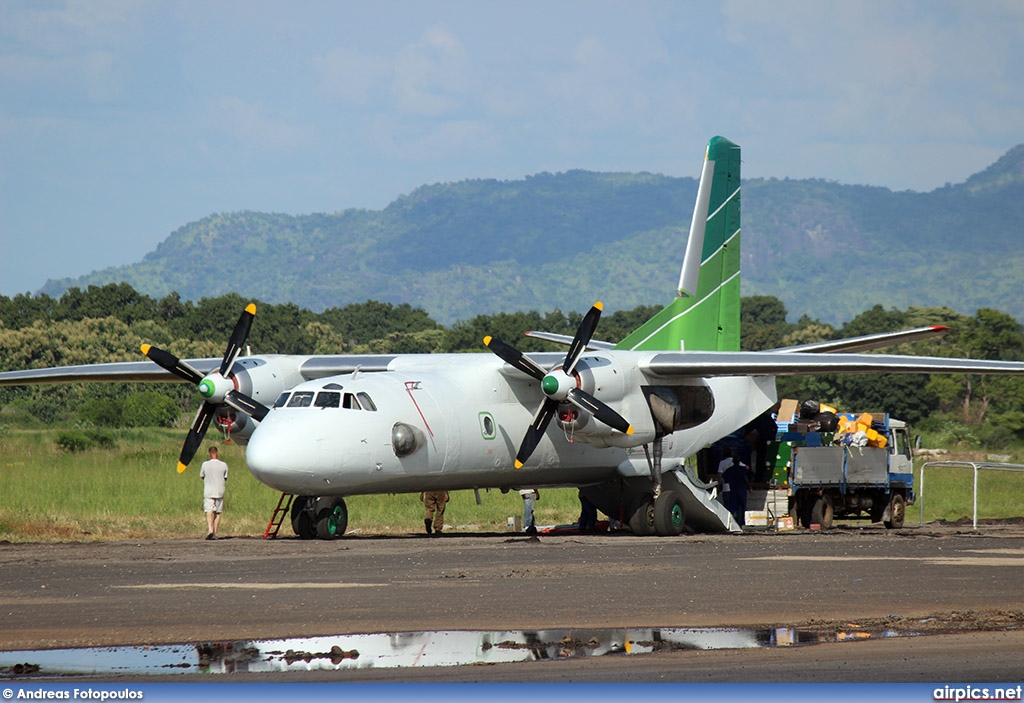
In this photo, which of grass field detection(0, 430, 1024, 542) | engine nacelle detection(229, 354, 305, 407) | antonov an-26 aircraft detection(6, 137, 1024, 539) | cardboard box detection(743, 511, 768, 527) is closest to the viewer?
antonov an-26 aircraft detection(6, 137, 1024, 539)

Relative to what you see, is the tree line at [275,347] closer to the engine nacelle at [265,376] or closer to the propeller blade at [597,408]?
the engine nacelle at [265,376]

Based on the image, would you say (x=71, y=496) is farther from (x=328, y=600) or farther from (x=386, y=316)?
(x=386, y=316)

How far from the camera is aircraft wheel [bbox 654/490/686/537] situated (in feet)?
78.6

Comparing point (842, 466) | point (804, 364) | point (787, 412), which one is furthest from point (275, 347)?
point (804, 364)

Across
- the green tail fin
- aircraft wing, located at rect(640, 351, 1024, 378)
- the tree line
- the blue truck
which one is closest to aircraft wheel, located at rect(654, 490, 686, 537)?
aircraft wing, located at rect(640, 351, 1024, 378)

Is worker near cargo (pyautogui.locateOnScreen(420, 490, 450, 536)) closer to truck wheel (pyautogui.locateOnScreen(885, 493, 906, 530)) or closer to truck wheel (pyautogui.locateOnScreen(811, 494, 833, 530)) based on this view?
truck wheel (pyautogui.locateOnScreen(811, 494, 833, 530))

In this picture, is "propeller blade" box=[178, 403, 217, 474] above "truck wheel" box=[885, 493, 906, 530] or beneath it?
above

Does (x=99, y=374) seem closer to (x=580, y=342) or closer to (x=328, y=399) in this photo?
(x=328, y=399)

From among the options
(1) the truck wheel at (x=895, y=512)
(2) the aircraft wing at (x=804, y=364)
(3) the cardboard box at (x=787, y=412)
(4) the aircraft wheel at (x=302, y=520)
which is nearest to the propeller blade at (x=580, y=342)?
(2) the aircraft wing at (x=804, y=364)

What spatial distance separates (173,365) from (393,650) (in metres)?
13.8

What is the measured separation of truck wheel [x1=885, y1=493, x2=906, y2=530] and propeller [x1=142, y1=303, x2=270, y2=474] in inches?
525

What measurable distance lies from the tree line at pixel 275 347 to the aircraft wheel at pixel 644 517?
37.5 m

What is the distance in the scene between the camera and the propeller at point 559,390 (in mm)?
21797

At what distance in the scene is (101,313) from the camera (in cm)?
8331
